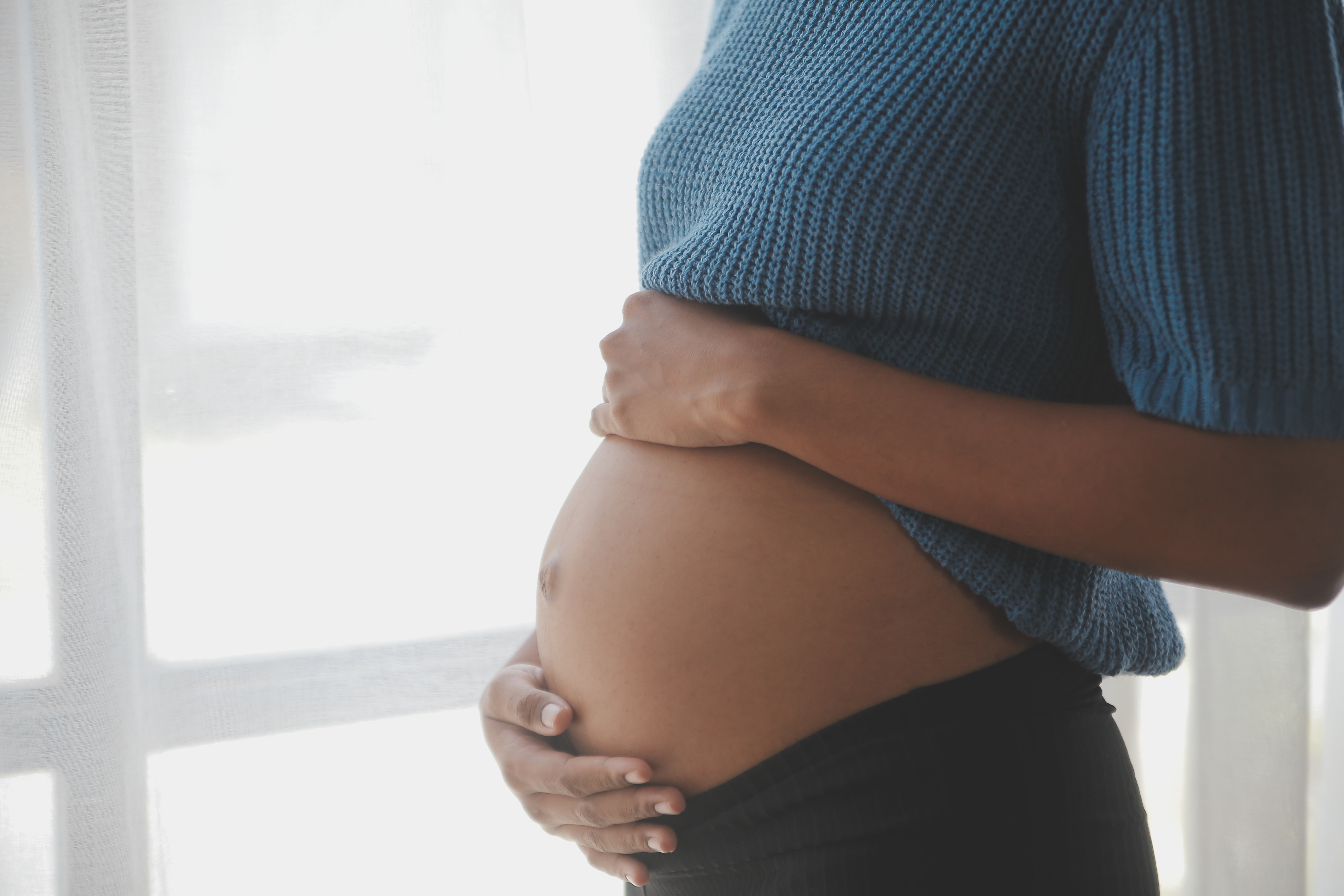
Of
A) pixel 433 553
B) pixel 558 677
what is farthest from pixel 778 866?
pixel 433 553

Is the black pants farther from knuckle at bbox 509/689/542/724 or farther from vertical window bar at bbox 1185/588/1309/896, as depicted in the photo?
vertical window bar at bbox 1185/588/1309/896

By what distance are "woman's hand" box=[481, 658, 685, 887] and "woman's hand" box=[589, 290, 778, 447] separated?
0.71 feet

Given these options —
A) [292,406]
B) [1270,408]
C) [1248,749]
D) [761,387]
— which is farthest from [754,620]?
[1248,749]

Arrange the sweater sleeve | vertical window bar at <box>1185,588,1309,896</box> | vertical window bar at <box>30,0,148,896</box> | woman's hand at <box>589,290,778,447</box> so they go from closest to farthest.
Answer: the sweater sleeve → woman's hand at <box>589,290,778,447</box> → vertical window bar at <box>30,0,148,896</box> → vertical window bar at <box>1185,588,1309,896</box>

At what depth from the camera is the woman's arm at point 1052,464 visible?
1.53 ft

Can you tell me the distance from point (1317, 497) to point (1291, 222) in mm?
146

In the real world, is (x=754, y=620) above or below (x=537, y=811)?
above

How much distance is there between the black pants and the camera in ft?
1.67

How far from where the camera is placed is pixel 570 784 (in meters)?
0.59

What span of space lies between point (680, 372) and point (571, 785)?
0.95 feet

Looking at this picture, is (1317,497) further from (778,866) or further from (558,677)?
(558,677)

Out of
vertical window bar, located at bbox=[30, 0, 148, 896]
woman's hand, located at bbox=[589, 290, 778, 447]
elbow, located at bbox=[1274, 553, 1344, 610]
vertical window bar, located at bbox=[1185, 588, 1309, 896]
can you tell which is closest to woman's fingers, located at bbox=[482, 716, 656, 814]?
woman's hand, located at bbox=[589, 290, 778, 447]

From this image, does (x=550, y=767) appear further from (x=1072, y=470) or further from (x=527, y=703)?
(x=1072, y=470)

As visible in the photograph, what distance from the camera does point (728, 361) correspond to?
0.56 meters
